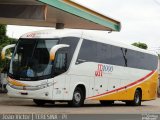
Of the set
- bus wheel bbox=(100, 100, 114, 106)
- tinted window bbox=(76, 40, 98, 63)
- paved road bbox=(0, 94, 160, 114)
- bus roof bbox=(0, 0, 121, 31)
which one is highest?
bus roof bbox=(0, 0, 121, 31)

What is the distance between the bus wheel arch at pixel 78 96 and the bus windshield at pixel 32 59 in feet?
6.85

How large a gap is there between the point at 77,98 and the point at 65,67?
1812 mm

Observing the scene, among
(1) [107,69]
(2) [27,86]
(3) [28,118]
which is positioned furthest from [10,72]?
(3) [28,118]

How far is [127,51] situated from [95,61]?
4.03 metres

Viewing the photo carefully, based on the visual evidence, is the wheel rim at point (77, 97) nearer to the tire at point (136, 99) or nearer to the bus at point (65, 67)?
the bus at point (65, 67)

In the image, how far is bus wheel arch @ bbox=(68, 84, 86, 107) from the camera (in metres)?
23.6

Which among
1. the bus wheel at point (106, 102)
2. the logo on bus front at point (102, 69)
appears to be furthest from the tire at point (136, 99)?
the logo on bus front at point (102, 69)

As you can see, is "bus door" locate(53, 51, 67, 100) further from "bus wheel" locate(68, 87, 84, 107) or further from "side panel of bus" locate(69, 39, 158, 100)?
"bus wheel" locate(68, 87, 84, 107)

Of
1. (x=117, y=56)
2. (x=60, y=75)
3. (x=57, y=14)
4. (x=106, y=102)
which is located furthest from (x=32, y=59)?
(x=106, y=102)

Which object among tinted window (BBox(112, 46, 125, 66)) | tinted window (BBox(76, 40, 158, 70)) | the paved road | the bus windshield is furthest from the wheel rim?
tinted window (BBox(112, 46, 125, 66))

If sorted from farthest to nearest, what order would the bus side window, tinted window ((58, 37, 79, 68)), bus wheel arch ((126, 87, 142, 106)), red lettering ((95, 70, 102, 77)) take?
bus wheel arch ((126, 87, 142, 106)), red lettering ((95, 70, 102, 77)), tinted window ((58, 37, 79, 68)), the bus side window

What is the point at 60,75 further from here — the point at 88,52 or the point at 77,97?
the point at 88,52

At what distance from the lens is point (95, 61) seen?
24.8 m

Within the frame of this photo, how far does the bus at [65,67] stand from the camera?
872 inches
